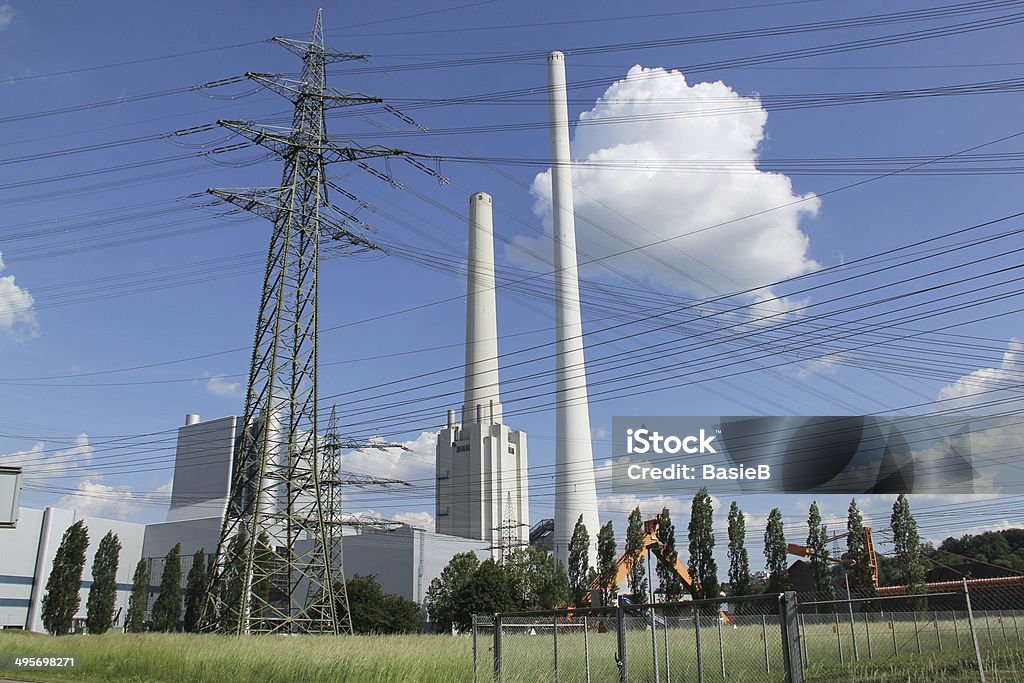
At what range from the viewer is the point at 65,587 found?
54.2 metres

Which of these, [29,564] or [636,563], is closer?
[636,563]

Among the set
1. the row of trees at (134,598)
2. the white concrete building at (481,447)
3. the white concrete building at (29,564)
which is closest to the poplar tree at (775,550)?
the row of trees at (134,598)

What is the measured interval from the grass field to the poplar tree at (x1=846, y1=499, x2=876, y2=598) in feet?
102

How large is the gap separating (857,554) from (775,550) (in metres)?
5.69

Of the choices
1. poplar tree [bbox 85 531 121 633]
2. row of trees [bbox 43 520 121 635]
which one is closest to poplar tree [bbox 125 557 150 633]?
poplar tree [bbox 85 531 121 633]

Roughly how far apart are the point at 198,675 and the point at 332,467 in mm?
36270

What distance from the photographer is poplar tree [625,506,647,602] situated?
Answer: 2354 inches

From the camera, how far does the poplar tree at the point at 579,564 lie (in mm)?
64188

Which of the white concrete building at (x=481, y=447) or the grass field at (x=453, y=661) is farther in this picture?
the white concrete building at (x=481, y=447)

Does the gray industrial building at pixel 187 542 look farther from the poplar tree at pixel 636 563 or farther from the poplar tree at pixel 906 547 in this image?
the poplar tree at pixel 906 547

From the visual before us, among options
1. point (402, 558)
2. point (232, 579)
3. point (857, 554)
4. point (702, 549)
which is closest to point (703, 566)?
point (702, 549)

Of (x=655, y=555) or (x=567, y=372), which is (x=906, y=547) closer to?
(x=655, y=555)

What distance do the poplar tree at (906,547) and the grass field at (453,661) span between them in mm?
31045

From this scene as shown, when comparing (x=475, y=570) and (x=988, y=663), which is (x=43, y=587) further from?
(x=988, y=663)
